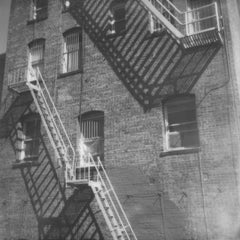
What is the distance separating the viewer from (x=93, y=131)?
1489cm

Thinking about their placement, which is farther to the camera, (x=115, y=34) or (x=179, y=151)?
(x=115, y=34)

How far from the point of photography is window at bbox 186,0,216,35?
14.0m

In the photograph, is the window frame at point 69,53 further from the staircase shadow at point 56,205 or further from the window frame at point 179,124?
the window frame at point 179,124

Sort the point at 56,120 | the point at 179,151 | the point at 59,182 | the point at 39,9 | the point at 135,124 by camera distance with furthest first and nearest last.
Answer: the point at 39,9, the point at 56,120, the point at 59,182, the point at 135,124, the point at 179,151

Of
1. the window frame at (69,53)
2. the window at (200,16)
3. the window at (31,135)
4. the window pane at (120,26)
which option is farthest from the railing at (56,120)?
the window at (200,16)

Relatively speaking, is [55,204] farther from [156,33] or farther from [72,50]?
[156,33]

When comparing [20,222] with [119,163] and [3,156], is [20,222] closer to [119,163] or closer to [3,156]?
[3,156]

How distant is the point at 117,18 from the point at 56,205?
7.95 meters

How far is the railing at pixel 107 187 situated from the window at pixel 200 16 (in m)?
5.98

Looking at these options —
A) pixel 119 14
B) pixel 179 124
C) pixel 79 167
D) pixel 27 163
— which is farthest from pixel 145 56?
pixel 27 163

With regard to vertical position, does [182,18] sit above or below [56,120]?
above

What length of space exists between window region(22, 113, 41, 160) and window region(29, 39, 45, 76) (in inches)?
94.2

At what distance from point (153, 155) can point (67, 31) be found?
23.5 ft

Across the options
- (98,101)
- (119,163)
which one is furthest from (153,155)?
(98,101)
